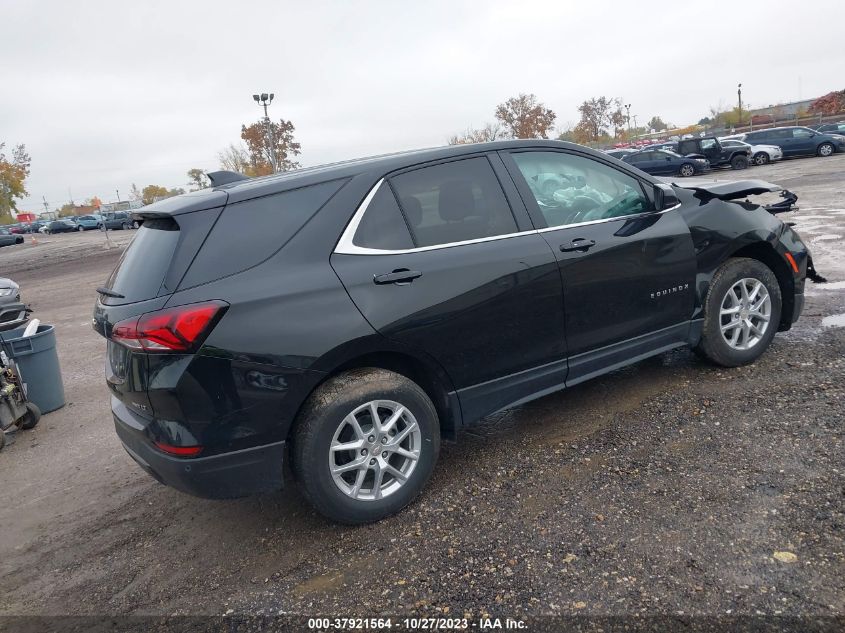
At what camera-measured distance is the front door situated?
3.82 meters

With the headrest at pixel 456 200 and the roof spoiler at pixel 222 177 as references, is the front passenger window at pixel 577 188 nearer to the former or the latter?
the headrest at pixel 456 200

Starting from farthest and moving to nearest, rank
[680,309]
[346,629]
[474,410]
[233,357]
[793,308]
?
[793,308], [680,309], [474,410], [233,357], [346,629]

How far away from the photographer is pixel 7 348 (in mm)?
5469

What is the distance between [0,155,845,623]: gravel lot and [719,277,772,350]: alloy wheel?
232mm

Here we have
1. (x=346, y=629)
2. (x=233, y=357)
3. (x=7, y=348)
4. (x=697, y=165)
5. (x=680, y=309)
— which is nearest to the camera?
(x=346, y=629)

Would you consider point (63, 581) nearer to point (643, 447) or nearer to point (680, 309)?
point (643, 447)

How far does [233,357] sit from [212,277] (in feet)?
1.27

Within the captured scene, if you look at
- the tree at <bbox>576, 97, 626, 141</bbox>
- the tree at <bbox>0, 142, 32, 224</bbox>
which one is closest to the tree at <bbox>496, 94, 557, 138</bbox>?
the tree at <bbox>576, 97, 626, 141</bbox>

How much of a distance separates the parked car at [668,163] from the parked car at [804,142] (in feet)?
15.1

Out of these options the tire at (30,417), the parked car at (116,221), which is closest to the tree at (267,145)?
the parked car at (116,221)

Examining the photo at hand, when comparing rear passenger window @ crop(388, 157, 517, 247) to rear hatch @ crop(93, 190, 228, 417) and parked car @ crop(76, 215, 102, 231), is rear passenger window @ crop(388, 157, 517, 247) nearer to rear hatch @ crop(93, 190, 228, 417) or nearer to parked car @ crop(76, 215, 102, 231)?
rear hatch @ crop(93, 190, 228, 417)

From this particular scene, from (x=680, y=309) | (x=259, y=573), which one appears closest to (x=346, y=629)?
(x=259, y=573)

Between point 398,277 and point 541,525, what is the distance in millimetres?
1401

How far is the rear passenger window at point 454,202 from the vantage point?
3.47 m
